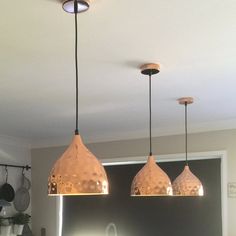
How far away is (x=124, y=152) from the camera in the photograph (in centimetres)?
453

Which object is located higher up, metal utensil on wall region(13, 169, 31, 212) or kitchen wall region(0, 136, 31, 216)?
kitchen wall region(0, 136, 31, 216)

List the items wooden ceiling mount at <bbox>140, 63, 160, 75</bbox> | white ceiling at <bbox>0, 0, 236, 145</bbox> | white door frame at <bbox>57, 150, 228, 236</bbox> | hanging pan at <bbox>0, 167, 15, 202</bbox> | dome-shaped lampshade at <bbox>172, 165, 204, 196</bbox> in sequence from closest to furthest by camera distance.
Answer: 1. white ceiling at <bbox>0, 0, 236, 145</bbox>
2. wooden ceiling mount at <bbox>140, 63, 160, 75</bbox>
3. dome-shaped lampshade at <bbox>172, 165, 204, 196</bbox>
4. white door frame at <bbox>57, 150, 228, 236</bbox>
5. hanging pan at <bbox>0, 167, 15, 202</bbox>

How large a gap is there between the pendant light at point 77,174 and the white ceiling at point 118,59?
231mm

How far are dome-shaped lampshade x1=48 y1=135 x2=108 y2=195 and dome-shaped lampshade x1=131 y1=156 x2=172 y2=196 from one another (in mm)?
781

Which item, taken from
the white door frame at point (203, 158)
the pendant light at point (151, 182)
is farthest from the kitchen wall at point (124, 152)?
the pendant light at point (151, 182)

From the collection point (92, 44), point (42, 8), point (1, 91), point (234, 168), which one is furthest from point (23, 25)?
point (234, 168)

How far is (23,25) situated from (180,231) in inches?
119

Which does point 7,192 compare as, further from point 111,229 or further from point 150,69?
point 150,69

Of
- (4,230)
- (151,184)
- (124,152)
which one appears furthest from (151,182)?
(4,230)

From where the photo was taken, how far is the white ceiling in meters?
1.67

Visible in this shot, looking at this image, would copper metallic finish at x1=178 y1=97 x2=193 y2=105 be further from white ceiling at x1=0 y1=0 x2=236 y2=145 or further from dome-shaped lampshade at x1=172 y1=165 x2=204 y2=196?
dome-shaped lampshade at x1=172 y1=165 x2=204 y2=196

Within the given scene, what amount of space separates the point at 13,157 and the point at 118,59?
10.2 feet

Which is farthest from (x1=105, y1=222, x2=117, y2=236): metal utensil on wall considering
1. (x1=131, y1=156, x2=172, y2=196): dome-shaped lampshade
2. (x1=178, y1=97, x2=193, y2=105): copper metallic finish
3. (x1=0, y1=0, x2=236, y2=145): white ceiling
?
(x1=131, y1=156, x2=172, y2=196): dome-shaped lampshade

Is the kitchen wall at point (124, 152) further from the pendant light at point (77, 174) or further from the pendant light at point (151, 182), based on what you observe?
the pendant light at point (77, 174)
